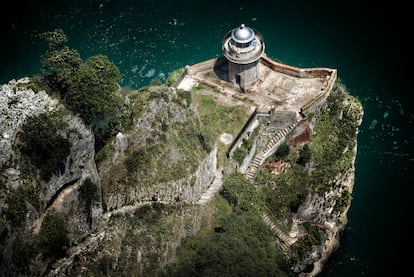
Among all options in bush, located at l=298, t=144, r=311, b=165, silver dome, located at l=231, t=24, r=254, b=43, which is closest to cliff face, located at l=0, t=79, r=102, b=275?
silver dome, located at l=231, t=24, r=254, b=43

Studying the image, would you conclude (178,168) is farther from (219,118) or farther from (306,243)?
(306,243)

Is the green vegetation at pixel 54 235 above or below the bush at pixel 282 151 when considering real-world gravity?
above

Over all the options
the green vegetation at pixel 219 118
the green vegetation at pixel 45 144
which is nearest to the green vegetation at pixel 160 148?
the green vegetation at pixel 219 118

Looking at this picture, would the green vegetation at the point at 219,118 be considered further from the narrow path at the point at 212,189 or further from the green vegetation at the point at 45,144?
the green vegetation at the point at 45,144

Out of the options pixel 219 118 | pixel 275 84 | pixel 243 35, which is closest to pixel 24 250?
pixel 219 118

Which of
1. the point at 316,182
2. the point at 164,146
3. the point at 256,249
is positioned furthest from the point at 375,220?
the point at 164,146

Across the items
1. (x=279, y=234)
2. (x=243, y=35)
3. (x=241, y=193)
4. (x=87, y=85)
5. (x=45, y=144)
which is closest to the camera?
(x=45, y=144)
